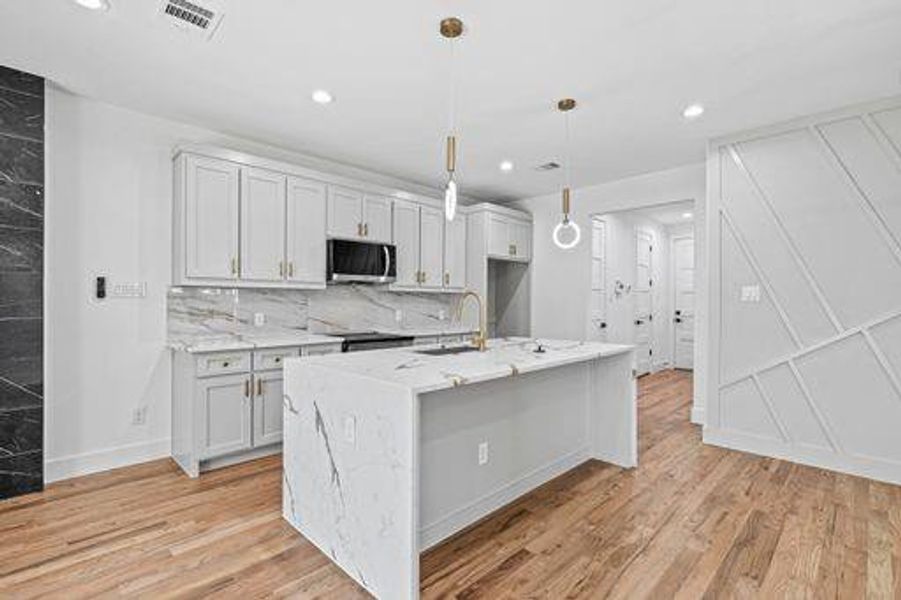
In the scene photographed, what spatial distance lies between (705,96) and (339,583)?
12.1 ft

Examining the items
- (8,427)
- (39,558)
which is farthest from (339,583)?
(8,427)

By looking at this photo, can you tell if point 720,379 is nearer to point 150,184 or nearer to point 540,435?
point 540,435

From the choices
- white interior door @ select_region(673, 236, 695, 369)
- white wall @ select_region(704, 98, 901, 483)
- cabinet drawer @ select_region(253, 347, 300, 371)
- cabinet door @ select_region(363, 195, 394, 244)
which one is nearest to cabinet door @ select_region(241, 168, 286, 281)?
cabinet drawer @ select_region(253, 347, 300, 371)

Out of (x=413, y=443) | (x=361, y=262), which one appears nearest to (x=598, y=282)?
→ (x=361, y=262)

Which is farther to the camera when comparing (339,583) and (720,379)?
(720,379)

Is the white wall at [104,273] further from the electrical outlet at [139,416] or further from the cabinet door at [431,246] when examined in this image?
the cabinet door at [431,246]

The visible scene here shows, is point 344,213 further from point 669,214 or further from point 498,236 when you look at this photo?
point 669,214

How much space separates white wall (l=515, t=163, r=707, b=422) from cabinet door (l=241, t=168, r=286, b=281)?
3.42 metres

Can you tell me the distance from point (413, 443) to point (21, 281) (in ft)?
9.37

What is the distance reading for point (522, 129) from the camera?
3.67m

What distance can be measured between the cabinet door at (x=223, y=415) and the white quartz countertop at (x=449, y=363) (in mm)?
→ 1212

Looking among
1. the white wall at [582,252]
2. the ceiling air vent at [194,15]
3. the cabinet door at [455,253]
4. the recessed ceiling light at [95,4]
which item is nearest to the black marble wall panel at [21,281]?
the recessed ceiling light at [95,4]

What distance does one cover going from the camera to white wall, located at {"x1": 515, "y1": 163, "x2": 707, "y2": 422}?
452 centimetres

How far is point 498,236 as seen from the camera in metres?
5.55
